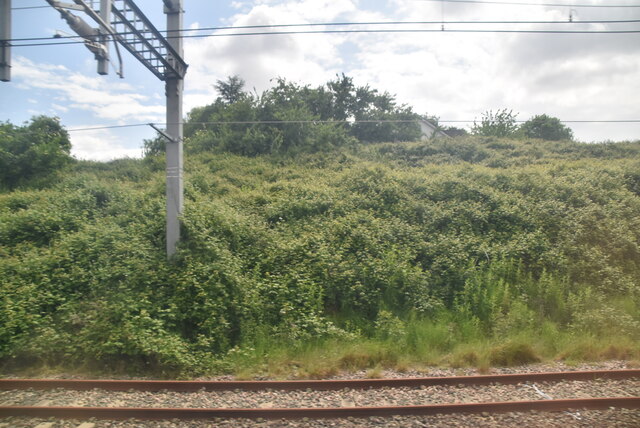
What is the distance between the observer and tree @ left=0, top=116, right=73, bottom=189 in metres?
16.4

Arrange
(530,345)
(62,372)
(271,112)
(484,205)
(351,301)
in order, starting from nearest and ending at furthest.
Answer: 1. (62,372)
2. (530,345)
3. (351,301)
4. (484,205)
5. (271,112)

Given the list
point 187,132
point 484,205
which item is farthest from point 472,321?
point 187,132

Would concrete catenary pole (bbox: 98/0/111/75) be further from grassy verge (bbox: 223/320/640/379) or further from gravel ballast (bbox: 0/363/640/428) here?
grassy verge (bbox: 223/320/640/379)

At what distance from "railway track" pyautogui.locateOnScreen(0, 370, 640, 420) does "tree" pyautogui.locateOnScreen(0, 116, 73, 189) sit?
14.1m

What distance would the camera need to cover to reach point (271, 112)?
20641mm

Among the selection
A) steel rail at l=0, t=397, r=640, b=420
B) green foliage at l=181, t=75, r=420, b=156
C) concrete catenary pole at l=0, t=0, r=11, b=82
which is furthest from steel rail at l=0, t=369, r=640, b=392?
green foliage at l=181, t=75, r=420, b=156

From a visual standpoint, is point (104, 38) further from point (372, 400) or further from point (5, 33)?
point (372, 400)

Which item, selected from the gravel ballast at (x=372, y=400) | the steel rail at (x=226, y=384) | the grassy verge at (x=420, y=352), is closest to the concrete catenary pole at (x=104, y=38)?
the steel rail at (x=226, y=384)

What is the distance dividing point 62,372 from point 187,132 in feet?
66.9

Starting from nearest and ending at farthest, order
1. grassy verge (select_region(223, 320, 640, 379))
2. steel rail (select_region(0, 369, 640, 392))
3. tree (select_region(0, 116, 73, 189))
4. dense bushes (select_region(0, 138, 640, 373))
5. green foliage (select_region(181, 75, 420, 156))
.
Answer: steel rail (select_region(0, 369, 640, 392)) → grassy verge (select_region(223, 320, 640, 379)) → dense bushes (select_region(0, 138, 640, 373)) → tree (select_region(0, 116, 73, 189)) → green foliage (select_region(181, 75, 420, 156))

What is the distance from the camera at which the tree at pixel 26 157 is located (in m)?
16.4

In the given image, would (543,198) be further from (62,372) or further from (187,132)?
(187,132)

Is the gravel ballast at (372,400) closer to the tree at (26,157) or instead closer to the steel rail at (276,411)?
the steel rail at (276,411)

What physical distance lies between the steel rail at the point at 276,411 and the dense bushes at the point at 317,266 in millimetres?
1403
